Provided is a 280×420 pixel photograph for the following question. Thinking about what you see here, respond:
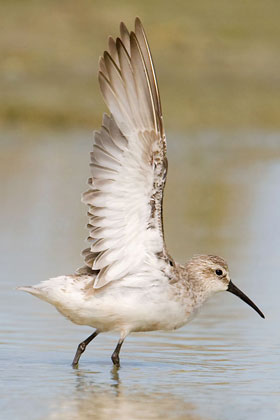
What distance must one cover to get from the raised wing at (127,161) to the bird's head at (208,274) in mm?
730

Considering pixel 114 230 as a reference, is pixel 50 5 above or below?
above

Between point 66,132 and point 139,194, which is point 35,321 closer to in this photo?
point 139,194

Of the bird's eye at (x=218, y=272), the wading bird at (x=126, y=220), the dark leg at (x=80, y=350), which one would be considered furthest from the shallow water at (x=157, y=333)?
the bird's eye at (x=218, y=272)

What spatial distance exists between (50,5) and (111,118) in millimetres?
26168

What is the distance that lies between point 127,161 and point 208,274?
145 cm

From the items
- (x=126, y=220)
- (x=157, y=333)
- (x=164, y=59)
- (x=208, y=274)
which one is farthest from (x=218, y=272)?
(x=164, y=59)

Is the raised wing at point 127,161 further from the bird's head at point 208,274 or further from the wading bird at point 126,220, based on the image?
the bird's head at point 208,274

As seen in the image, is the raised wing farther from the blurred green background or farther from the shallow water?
the blurred green background

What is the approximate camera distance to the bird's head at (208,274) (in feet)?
28.1

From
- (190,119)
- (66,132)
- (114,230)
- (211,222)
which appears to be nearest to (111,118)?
(114,230)

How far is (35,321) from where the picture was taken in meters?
A: 9.38

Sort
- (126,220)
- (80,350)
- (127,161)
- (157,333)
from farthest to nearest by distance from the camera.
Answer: (157,333), (80,350), (126,220), (127,161)

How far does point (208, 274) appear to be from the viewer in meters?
8.66

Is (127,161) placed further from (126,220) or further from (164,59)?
(164,59)
